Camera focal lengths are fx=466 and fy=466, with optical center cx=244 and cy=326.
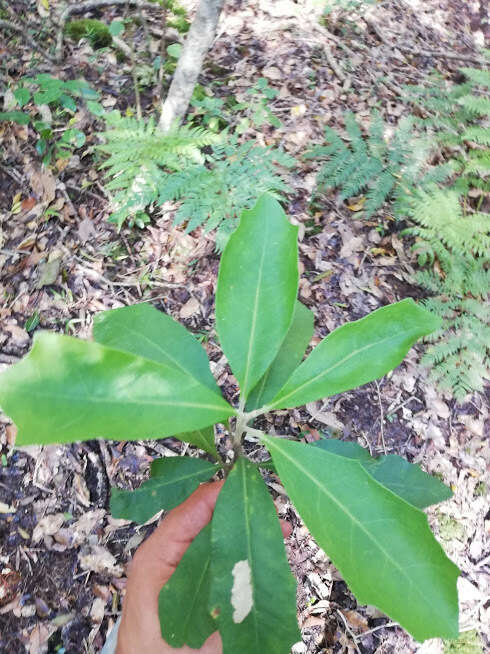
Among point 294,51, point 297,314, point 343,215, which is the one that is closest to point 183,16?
point 294,51

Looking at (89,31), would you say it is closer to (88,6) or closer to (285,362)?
(88,6)

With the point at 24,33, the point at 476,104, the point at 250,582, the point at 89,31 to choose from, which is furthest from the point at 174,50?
the point at 250,582

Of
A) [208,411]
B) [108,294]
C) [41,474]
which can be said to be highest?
[208,411]

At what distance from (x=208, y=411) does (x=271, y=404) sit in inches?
10.5

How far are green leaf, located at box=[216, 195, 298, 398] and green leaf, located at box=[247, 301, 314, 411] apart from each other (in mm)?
204

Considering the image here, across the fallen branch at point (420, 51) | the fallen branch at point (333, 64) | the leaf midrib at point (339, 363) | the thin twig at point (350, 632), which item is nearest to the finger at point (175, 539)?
the leaf midrib at point (339, 363)

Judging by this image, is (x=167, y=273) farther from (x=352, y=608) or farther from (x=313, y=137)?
(x=352, y=608)

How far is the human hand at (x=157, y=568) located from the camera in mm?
1548

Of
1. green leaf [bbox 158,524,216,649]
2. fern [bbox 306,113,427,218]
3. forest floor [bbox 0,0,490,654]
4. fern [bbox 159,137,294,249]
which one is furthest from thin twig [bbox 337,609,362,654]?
fern [bbox 306,113,427,218]

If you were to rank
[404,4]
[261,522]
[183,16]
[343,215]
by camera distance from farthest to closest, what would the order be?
[404,4]
[183,16]
[343,215]
[261,522]

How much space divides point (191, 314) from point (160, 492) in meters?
1.18

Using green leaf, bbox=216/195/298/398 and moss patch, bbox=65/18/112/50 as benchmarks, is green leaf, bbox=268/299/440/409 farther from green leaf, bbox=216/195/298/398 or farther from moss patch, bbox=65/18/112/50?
moss patch, bbox=65/18/112/50

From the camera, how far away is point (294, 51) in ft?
12.4

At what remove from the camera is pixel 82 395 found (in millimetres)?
1000
